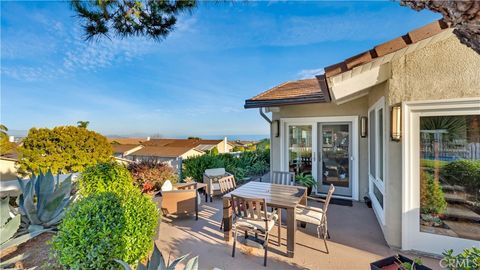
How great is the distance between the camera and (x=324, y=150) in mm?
6762

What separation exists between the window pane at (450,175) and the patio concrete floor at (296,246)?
66cm

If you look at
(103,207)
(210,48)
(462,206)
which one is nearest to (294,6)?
(210,48)

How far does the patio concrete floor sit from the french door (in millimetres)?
1697

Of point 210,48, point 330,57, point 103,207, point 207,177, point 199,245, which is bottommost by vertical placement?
point 199,245

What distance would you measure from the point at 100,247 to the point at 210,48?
25.9 ft

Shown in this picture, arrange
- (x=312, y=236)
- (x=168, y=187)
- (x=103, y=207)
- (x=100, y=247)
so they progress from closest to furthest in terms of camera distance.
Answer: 1. (x=100, y=247)
2. (x=103, y=207)
3. (x=312, y=236)
4. (x=168, y=187)

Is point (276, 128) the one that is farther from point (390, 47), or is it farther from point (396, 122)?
point (390, 47)

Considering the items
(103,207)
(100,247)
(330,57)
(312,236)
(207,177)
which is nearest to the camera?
(100,247)

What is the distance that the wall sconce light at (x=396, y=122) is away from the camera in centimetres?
340

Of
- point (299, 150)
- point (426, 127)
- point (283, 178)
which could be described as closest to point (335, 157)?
point (299, 150)

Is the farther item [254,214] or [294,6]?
[294,6]

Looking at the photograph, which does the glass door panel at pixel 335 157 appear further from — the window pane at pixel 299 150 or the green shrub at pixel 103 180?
the green shrub at pixel 103 180

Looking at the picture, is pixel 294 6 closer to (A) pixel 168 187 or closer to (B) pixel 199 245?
(A) pixel 168 187

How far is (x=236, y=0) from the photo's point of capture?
346 cm
